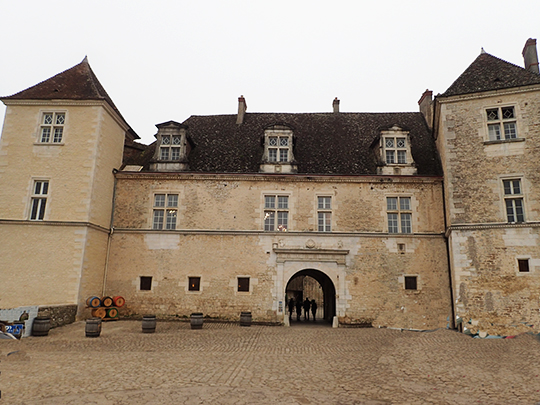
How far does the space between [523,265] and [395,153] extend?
642 cm

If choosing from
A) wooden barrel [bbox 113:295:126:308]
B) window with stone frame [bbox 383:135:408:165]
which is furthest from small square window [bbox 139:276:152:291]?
window with stone frame [bbox 383:135:408:165]

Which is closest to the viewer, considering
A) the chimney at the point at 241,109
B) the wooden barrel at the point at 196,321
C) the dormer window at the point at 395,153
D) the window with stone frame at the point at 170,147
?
the wooden barrel at the point at 196,321

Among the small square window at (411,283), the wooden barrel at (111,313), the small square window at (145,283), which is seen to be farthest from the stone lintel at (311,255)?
the wooden barrel at (111,313)

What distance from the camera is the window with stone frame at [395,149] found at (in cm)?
1662

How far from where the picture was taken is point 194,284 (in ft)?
52.1

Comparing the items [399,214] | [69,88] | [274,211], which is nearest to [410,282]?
[399,214]

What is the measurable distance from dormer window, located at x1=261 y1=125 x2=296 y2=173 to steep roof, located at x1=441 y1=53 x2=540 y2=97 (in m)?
6.51

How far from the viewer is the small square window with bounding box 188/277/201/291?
1584cm

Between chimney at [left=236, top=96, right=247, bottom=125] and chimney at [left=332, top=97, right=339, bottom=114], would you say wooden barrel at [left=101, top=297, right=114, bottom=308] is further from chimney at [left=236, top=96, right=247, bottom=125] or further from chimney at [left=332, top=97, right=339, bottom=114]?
chimney at [left=332, top=97, right=339, bottom=114]

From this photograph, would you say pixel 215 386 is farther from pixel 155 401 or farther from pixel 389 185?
pixel 389 185

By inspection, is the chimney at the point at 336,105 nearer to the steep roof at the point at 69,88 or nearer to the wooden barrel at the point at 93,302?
the steep roof at the point at 69,88

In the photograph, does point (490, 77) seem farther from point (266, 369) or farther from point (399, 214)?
point (266, 369)

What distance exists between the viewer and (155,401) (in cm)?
578

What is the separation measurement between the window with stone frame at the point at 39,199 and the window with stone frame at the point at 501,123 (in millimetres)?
17160
